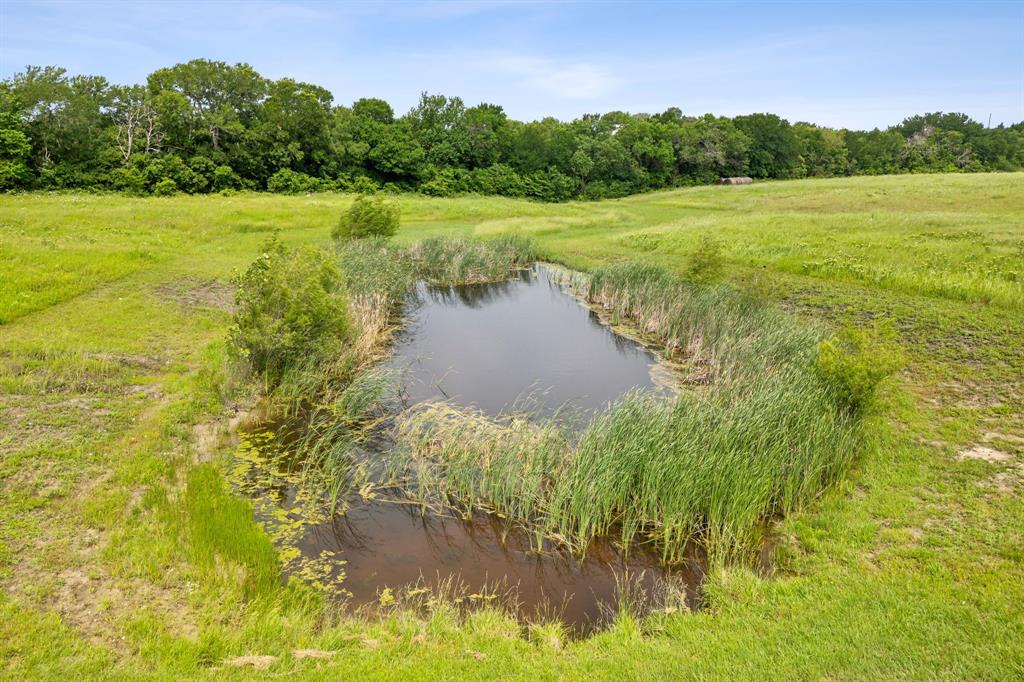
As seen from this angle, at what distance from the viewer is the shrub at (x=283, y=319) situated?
A: 12.5 metres

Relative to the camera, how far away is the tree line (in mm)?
47250

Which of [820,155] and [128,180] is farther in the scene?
[820,155]

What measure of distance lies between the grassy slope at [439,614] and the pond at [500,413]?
1.02m

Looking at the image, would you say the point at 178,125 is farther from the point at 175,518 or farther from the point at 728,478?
the point at 728,478

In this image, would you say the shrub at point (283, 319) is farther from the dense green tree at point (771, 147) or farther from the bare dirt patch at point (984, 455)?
the dense green tree at point (771, 147)

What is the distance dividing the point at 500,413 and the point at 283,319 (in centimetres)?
513

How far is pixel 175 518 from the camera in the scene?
309 inches

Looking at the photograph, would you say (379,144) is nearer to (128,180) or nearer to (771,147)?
(128,180)

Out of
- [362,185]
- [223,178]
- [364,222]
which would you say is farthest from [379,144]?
[364,222]

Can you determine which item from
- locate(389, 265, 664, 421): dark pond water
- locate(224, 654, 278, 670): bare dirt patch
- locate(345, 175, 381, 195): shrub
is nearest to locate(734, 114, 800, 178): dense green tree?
locate(345, 175, 381, 195): shrub

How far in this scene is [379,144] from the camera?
6266 centimetres

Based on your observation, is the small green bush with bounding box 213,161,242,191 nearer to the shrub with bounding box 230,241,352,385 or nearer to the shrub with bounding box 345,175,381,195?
the shrub with bounding box 345,175,381,195

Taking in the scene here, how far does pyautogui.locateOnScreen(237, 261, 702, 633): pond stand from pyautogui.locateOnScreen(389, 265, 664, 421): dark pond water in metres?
0.04

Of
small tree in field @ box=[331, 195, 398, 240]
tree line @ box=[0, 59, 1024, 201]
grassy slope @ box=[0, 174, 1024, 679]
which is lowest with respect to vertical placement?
grassy slope @ box=[0, 174, 1024, 679]
